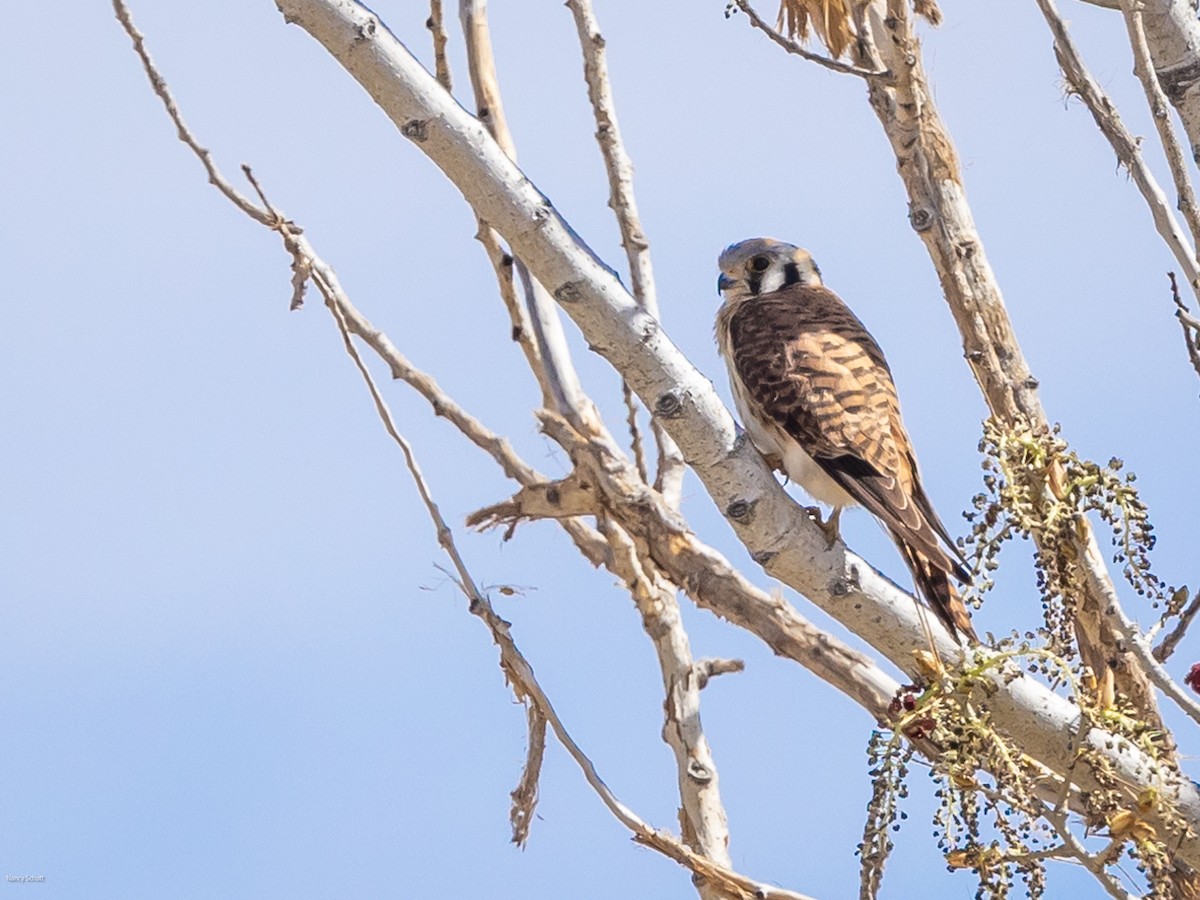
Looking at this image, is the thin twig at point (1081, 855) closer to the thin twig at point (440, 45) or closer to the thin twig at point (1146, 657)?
the thin twig at point (1146, 657)

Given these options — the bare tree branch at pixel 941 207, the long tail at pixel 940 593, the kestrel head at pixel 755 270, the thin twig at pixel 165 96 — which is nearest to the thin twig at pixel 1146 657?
the long tail at pixel 940 593

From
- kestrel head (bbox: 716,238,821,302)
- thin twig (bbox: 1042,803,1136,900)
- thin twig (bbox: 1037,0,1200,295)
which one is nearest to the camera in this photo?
thin twig (bbox: 1042,803,1136,900)

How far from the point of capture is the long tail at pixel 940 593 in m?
2.64

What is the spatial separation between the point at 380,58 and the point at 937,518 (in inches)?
63.2

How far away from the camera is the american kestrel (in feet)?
9.68

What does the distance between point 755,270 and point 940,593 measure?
1.92 m

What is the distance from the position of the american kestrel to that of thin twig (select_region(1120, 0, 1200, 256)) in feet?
2.49

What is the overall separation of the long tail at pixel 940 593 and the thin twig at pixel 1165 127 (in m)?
0.75

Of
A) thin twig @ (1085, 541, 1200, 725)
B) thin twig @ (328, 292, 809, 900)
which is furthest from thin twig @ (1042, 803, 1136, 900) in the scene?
thin twig @ (328, 292, 809, 900)

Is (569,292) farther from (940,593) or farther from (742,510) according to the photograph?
(940,593)

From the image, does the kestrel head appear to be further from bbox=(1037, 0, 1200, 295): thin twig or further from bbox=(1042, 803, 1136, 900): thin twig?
bbox=(1042, 803, 1136, 900): thin twig

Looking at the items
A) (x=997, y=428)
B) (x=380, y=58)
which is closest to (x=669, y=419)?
(x=997, y=428)

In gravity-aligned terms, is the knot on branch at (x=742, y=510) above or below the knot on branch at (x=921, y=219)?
below

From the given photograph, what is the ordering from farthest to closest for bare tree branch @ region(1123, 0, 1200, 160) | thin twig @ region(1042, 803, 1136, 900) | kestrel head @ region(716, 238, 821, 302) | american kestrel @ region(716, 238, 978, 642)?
kestrel head @ region(716, 238, 821, 302) → american kestrel @ region(716, 238, 978, 642) → bare tree branch @ region(1123, 0, 1200, 160) → thin twig @ region(1042, 803, 1136, 900)
